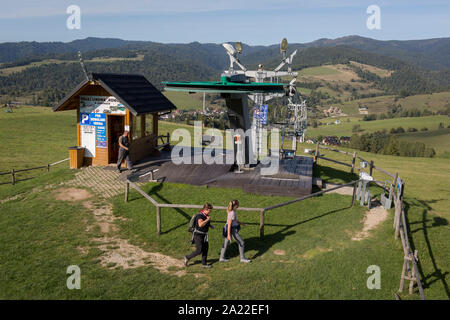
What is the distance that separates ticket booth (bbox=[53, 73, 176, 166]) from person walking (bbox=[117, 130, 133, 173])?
2.94 ft

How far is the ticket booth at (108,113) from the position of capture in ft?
57.3

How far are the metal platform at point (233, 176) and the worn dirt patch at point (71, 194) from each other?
2.10 metres

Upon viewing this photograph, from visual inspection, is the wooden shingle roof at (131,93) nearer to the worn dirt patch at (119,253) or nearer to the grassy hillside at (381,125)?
the worn dirt patch at (119,253)

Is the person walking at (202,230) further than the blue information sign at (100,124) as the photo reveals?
No

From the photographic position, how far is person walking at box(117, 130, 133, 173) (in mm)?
17016

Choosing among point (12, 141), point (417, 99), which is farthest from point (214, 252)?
point (417, 99)

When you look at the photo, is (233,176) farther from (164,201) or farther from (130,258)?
(130,258)

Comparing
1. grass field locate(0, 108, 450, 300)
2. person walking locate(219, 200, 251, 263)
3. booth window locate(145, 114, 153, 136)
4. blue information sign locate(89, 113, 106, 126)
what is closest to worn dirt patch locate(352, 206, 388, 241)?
grass field locate(0, 108, 450, 300)

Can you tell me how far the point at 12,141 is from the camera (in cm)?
3859

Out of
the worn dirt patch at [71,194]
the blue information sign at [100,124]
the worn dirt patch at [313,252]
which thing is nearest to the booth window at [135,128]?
the blue information sign at [100,124]

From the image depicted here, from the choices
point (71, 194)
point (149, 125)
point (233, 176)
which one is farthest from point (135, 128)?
point (233, 176)

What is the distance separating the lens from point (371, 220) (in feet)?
41.7

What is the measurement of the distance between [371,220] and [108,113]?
1332cm
